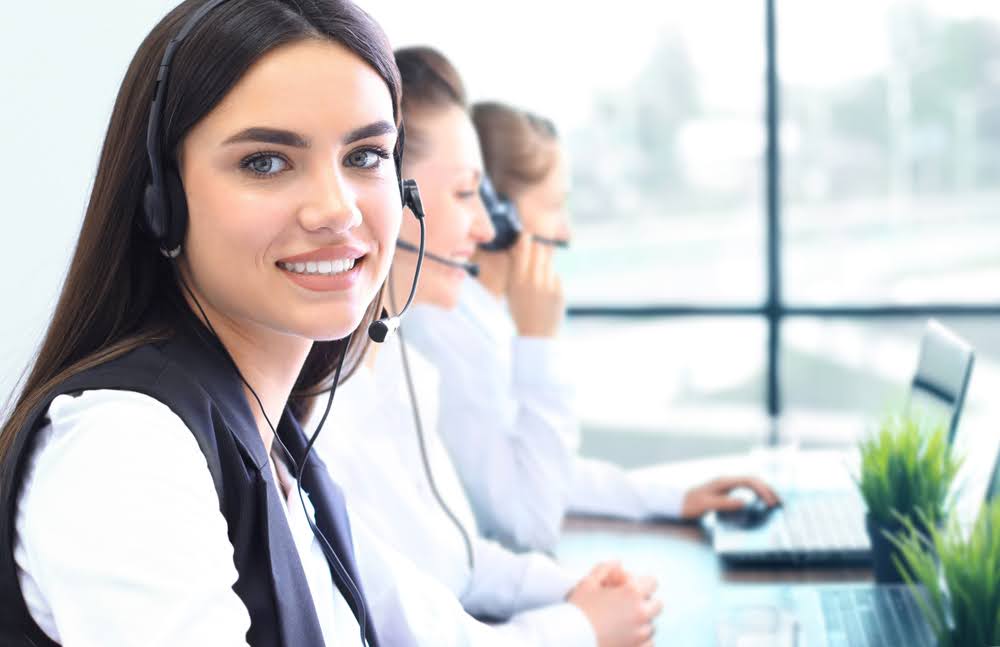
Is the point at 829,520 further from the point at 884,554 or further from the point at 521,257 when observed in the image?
the point at 521,257

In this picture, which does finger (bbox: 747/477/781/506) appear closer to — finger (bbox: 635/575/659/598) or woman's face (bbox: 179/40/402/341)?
finger (bbox: 635/575/659/598)

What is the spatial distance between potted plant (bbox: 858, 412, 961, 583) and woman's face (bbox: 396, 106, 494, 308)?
0.71 meters

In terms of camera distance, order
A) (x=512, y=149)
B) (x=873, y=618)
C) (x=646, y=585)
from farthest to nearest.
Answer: (x=512, y=149) → (x=646, y=585) → (x=873, y=618)

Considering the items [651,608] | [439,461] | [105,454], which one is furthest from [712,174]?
[105,454]

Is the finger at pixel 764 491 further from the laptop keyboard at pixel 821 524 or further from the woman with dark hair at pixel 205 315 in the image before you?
the woman with dark hair at pixel 205 315

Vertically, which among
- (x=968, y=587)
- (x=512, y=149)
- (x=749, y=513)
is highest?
(x=512, y=149)

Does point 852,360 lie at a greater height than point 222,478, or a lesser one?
lesser

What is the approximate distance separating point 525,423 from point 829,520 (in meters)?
0.52

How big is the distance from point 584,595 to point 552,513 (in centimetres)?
34

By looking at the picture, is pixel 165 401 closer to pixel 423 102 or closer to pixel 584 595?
pixel 584 595

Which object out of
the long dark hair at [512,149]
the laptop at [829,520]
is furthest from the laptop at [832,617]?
the long dark hair at [512,149]

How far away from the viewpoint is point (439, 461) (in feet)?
5.71

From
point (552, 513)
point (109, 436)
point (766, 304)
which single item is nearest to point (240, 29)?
point (109, 436)

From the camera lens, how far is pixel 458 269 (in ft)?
6.14
